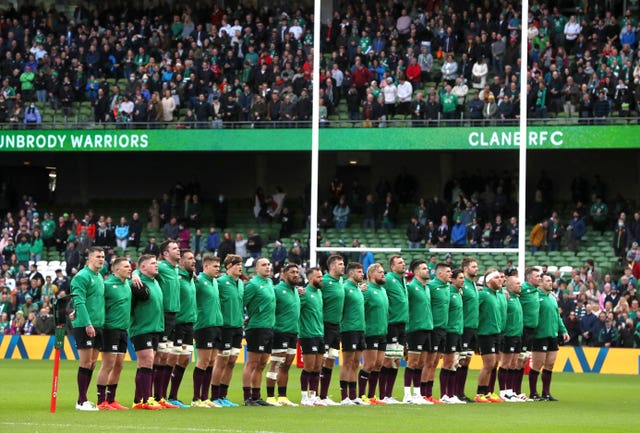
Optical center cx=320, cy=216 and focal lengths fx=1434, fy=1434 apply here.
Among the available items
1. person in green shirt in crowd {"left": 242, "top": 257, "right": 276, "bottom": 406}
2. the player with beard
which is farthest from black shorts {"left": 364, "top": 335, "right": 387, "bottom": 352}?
person in green shirt in crowd {"left": 242, "top": 257, "right": 276, "bottom": 406}

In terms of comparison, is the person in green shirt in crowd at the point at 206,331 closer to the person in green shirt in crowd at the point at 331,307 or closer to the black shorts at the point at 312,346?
the black shorts at the point at 312,346

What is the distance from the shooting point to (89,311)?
15.4 meters

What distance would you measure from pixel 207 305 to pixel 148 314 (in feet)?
3.90

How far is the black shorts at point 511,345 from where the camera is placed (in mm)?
19125

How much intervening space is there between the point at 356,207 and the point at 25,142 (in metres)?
8.23

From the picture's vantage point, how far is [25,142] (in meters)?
35.0

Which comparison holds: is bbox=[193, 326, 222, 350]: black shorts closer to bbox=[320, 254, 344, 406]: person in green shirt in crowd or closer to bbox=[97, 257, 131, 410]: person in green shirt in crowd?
bbox=[97, 257, 131, 410]: person in green shirt in crowd

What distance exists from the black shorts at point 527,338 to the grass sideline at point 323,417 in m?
0.88

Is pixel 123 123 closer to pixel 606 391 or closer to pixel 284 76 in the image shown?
pixel 284 76

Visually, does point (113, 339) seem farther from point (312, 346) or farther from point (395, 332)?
point (395, 332)

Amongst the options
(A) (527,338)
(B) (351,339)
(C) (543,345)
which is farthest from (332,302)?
(C) (543,345)

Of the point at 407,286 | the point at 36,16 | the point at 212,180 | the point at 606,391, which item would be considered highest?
the point at 36,16

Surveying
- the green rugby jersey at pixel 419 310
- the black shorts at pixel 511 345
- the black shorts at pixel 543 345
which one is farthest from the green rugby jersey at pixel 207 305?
the black shorts at pixel 543 345

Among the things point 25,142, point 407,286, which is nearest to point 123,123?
→ point 25,142
